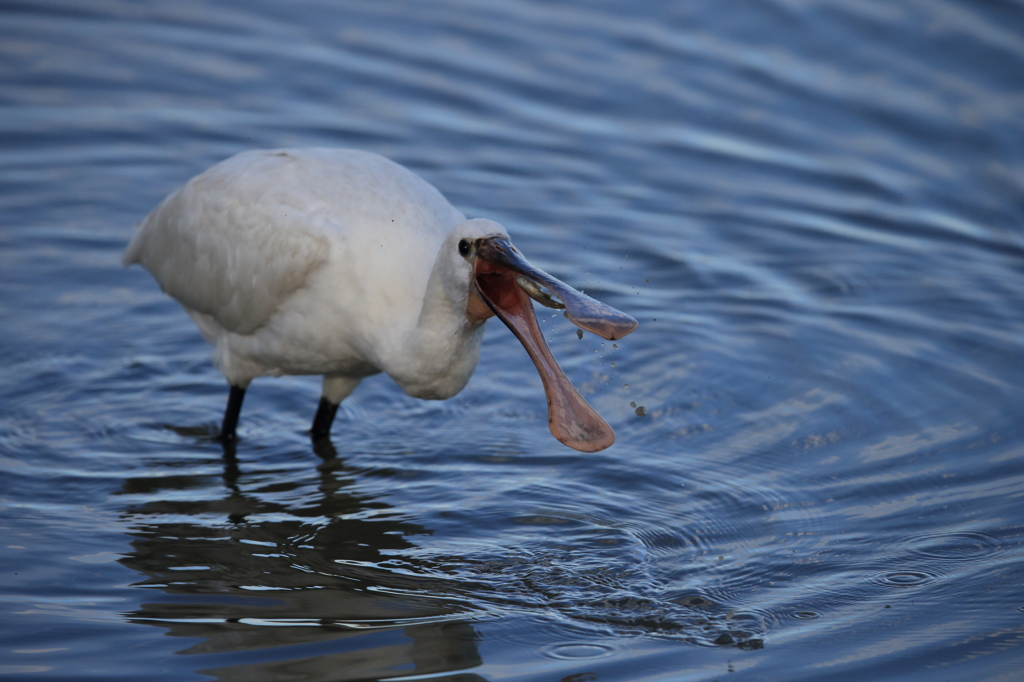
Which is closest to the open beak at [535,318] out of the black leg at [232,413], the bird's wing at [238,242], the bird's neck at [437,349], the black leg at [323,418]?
the bird's neck at [437,349]

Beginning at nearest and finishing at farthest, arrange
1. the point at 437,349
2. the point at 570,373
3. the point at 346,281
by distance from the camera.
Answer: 1. the point at 437,349
2. the point at 346,281
3. the point at 570,373

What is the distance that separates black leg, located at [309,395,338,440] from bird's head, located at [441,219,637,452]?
68.6 inches

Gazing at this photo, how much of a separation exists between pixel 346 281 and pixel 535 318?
122cm

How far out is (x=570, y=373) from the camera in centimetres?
787

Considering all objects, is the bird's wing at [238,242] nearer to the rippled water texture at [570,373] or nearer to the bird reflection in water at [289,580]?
the rippled water texture at [570,373]

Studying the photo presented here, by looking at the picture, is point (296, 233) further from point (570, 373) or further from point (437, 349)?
point (570, 373)

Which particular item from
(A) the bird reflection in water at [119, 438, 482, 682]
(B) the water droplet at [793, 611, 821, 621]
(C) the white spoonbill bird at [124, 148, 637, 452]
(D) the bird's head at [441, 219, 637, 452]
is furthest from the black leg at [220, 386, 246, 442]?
A: (B) the water droplet at [793, 611, 821, 621]

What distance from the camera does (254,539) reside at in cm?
608

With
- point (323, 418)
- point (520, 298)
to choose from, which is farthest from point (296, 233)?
point (520, 298)

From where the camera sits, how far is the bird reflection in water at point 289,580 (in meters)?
5.14

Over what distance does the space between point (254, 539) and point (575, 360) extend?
2634 mm

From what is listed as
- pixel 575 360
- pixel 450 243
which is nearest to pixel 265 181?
pixel 450 243

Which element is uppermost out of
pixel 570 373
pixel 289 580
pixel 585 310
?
pixel 585 310

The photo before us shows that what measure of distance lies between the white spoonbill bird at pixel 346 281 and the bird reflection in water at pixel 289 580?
0.65 m
